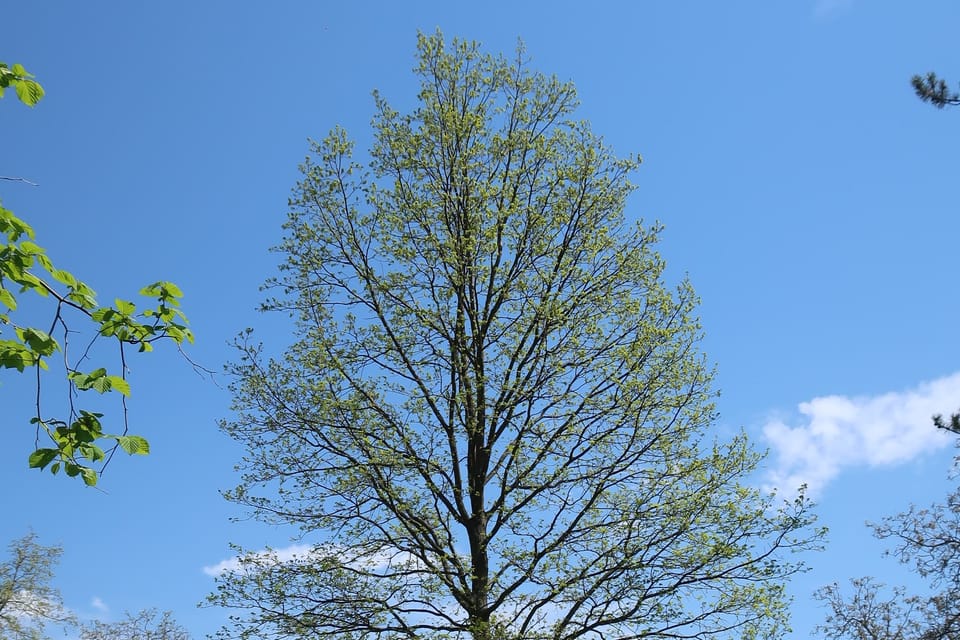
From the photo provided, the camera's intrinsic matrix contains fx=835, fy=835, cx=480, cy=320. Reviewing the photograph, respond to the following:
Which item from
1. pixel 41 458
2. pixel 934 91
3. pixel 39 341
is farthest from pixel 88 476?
pixel 934 91

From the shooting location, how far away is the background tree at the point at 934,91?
43.2 feet

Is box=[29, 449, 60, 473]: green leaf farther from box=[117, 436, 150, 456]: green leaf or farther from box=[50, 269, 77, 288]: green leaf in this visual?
box=[50, 269, 77, 288]: green leaf

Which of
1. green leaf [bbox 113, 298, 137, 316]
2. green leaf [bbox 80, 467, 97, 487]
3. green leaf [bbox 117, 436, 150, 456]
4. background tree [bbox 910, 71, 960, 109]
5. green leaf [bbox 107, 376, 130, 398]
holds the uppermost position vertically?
background tree [bbox 910, 71, 960, 109]

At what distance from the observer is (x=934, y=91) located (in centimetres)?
1323

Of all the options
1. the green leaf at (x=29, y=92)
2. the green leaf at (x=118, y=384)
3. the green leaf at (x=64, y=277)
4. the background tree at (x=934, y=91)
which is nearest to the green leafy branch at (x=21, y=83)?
the green leaf at (x=29, y=92)

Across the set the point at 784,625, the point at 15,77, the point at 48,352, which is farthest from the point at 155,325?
the point at 784,625

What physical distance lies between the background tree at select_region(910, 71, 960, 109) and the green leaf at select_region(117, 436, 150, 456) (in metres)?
13.0

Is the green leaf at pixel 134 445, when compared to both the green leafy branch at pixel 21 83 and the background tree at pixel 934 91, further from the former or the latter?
the background tree at pixel 934 91

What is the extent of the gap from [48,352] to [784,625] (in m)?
10.1

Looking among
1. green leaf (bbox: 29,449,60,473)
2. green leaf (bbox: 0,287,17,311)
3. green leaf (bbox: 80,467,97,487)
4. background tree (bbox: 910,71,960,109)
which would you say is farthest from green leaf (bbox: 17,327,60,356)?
background tree (bbox: 910,71,960,109)

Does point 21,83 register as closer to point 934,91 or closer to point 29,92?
point 29,92

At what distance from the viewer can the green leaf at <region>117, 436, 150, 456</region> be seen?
4980 mm

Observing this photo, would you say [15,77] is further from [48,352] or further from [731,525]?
[731,525]

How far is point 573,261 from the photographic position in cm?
1386
